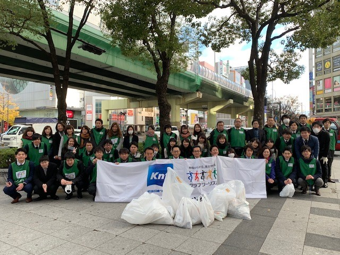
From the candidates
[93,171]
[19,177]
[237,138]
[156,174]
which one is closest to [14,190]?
[19,177]

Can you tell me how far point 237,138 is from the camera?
723 centimetres

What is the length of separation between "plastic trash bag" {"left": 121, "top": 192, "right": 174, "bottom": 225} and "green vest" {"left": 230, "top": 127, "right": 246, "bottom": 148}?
371cm

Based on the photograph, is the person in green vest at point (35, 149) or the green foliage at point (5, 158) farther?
the green foliage at point (5, 158)

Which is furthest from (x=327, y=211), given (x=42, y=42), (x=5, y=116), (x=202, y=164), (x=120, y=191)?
(x=5, y=116)

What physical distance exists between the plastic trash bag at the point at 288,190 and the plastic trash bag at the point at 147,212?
2.98m

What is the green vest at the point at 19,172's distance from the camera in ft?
18.1

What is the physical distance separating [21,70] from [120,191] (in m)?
18.0

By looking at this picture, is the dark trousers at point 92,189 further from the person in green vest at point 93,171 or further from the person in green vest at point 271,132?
the person in green vest at point 271,132

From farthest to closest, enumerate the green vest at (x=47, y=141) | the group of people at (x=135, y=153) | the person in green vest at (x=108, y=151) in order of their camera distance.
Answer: the green vest at (x=47, y=141) < the person in green vest at (x=108, y=151) < the group of people at (x=135, y=153)

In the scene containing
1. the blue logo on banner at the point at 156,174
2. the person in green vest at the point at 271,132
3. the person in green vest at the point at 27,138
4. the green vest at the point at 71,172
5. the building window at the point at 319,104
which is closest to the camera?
the blue logo on banner at the point at 156,174

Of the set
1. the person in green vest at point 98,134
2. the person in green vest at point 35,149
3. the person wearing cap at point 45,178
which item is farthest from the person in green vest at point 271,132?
the person in green vest at point 35,149

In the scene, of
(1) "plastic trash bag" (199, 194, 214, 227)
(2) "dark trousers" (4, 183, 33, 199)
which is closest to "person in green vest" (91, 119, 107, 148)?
(2) "dark trousers" (4, 183, 33, 199)

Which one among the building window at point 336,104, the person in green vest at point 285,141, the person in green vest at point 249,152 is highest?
the building window at point 336,104

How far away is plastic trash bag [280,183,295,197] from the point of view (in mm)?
5691
